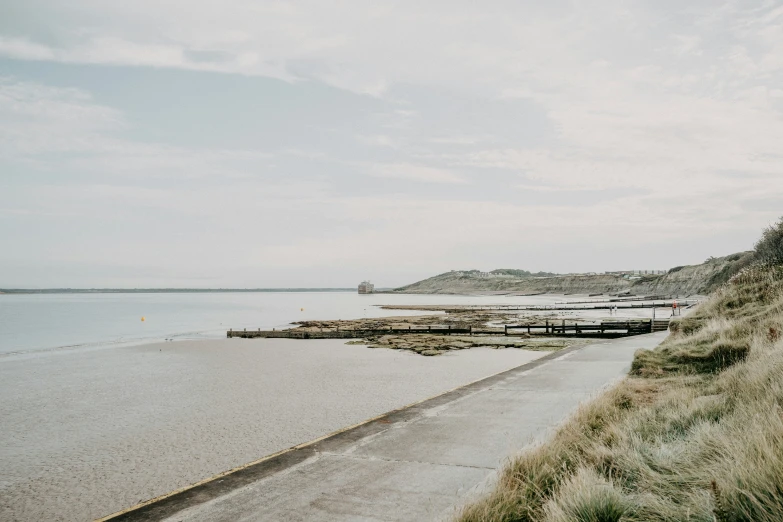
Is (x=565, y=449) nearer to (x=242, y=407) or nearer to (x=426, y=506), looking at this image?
(x=426, y=506)

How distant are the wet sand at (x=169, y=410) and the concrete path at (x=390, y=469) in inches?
74.2

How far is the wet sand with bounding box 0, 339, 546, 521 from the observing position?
8.83 metres

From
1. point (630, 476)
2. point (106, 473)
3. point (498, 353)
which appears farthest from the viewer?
point (498, 353)

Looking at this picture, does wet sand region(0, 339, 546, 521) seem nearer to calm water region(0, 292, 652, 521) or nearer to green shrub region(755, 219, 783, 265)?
calm water region(0, 292, 652, 521)

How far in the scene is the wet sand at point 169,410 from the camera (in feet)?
29.0

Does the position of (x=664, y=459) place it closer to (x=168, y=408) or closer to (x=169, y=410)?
(x=169, y=410)

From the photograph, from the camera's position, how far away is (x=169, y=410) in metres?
15.3

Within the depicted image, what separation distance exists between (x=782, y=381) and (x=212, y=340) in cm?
3939

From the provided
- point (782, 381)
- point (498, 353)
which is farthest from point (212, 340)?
point (782, 381)

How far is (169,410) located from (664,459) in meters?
13.3

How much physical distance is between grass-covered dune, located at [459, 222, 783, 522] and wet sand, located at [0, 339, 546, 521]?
546 centimetres

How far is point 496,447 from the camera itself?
8.30 meters

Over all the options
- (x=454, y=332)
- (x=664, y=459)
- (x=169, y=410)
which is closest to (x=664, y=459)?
(x=664, y=459)

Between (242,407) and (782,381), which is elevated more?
(782,381)
